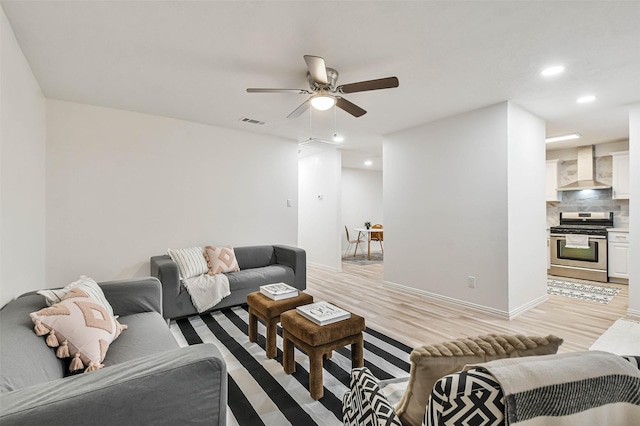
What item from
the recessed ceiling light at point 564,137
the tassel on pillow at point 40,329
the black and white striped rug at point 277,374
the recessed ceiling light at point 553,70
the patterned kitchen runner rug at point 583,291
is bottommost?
the patterned kitchen runner rug at point 583,291

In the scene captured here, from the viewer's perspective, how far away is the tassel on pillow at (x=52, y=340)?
1.41 m

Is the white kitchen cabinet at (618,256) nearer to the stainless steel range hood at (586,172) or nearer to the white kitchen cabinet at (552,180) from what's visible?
the stainless steel range hood at (586,172)

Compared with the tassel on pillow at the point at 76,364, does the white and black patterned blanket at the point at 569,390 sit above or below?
above

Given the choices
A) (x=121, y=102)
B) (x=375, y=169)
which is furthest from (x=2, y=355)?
(x=375, y=169)

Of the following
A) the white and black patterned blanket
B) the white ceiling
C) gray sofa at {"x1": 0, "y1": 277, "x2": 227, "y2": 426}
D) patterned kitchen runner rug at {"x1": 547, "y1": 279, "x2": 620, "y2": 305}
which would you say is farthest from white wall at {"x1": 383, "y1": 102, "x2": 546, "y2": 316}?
gray sofa at {"x1": 0, "y1": 277, "x2": 227, "y2": 426}

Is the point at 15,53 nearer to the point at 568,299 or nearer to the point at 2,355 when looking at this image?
the point at 2,355

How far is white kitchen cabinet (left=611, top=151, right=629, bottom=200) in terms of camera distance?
5047mm

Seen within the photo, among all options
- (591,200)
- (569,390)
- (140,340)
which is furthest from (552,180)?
(140,340)

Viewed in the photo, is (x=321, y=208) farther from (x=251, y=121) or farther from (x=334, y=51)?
(x=334, y=51)

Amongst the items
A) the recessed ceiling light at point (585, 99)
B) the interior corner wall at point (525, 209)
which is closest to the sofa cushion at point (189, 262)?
the interior corner wall at point (525, 209)

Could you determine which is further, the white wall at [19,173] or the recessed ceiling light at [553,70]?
the recessed ceiling light at [553,70]

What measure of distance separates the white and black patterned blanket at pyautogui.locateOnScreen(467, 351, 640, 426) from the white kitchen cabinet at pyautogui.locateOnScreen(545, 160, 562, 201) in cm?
669

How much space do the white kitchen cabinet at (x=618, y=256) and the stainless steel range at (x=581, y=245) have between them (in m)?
0.09

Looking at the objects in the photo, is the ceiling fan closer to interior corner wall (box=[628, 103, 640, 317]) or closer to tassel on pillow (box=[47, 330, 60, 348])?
tassel on pillow (box=[47, 330, 60, 348])
